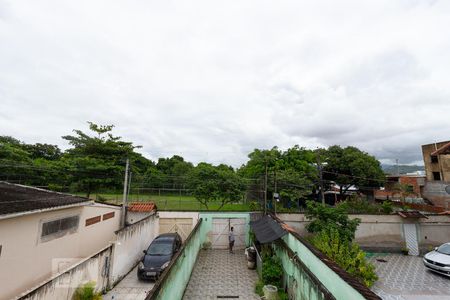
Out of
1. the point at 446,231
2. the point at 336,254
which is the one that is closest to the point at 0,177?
the point at 336,254

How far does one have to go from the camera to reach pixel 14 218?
22.0 ft

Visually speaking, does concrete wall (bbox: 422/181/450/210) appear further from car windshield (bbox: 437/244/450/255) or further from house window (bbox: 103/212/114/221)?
house window (bbox: 103/212/114/221)

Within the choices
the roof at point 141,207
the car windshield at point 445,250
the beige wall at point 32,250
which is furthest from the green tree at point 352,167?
the beige wall at point 32,250

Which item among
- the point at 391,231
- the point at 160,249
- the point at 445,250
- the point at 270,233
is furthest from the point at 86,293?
the point at 391,231

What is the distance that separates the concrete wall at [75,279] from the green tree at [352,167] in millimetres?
→ 27825

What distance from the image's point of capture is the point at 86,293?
6980mm

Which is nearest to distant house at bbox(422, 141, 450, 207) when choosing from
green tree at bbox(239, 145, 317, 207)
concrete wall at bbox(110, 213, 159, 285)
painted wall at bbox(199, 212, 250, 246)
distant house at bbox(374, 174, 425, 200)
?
distant house at bbox(374, 174, 425, 200)

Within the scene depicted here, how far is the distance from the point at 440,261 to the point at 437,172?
23.9 meters

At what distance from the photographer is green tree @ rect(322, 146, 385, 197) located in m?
30.0

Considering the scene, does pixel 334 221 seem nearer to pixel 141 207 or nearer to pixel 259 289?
pixel 259 289

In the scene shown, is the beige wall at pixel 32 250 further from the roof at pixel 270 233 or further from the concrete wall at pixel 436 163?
the concrete wall at pixel 436 163

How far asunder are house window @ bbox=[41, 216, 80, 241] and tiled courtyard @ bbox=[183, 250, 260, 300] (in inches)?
213

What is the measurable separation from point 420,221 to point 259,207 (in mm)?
10633

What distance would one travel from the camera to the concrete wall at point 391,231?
14781mm
